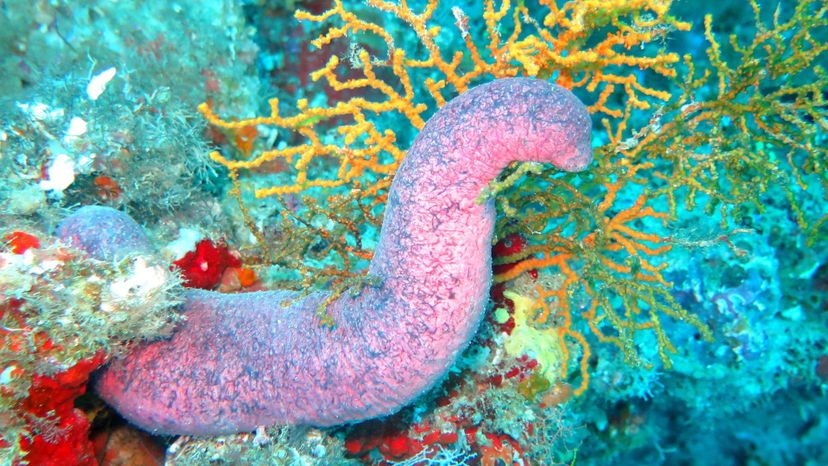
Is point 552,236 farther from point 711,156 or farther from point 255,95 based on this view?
point 255,95

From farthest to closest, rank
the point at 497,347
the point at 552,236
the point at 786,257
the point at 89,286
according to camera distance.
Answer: the point at 786,257 < the point at 497,347 < the point at 552,236 < the point at 89,286

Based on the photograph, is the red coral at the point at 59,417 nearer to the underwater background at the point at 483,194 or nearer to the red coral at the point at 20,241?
the underwater background at the point at 483,194

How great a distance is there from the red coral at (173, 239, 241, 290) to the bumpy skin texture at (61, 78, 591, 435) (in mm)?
427

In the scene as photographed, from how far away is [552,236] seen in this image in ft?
10.7

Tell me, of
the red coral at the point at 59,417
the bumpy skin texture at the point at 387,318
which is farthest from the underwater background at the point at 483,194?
the bumpy skin texture at the point at 387,318

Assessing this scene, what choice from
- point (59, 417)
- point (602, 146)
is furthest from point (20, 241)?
point (602, 146)

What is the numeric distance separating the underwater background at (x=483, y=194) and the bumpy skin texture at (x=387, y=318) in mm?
170

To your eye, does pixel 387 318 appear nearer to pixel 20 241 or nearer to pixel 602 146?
pixel 602 146

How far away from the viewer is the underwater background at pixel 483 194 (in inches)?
100

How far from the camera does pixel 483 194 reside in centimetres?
233

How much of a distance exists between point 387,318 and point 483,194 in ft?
3.14

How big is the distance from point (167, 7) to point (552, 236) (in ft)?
14.1

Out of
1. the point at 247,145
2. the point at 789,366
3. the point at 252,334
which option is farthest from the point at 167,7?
the point at 789,366

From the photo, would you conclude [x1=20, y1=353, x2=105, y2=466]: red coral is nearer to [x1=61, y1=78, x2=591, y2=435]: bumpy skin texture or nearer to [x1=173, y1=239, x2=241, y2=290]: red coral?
[x1=61, y1=78, x2=591, y2=435]: bumpy skin texture
